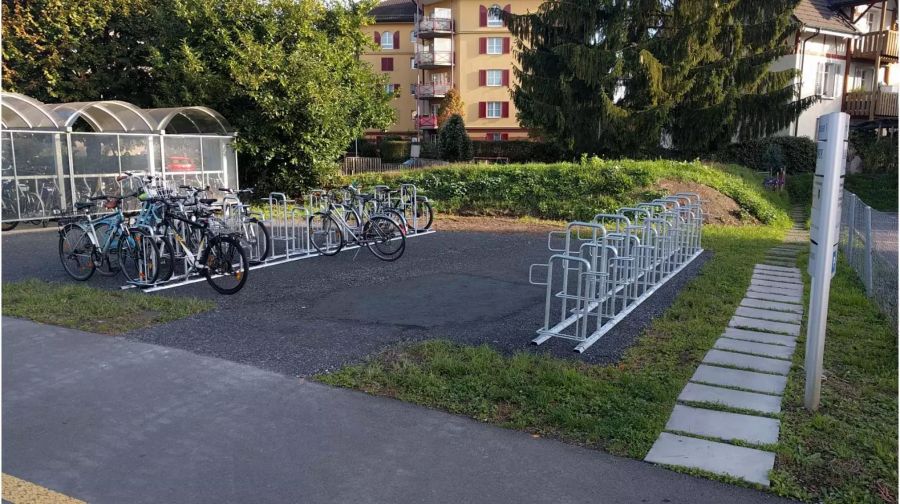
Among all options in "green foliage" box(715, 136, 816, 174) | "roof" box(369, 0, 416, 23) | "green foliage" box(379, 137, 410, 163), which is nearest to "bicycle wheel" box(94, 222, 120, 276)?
"green foliage" box(715, 136, 816, 174)

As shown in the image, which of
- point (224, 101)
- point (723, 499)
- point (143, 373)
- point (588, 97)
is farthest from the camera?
point (588, 97)

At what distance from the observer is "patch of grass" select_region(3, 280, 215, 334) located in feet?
21.5

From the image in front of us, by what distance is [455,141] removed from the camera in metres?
32.2

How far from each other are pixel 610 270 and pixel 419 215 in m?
8.68

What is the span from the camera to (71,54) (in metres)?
20.4

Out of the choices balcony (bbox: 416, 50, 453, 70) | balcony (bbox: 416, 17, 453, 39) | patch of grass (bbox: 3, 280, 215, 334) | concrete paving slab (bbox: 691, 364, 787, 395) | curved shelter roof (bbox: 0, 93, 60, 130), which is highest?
balcony (bbox: 416, 17, 453, 39)

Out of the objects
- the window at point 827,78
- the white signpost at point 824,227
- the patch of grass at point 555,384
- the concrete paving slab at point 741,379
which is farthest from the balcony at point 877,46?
the white signpost at point 824,227

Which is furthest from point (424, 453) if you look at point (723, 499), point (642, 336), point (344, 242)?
point (344, 242)

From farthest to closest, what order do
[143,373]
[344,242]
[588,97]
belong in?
[588,97] < [344,242] < [143,373]

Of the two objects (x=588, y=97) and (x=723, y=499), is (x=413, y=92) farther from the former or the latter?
(x=723, y=499)

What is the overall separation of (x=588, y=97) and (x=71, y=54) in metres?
16.5

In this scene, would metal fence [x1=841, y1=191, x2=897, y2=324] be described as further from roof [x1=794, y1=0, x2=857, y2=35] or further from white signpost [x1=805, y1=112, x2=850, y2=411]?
roof [x1=794, y1=0, x2=857, y2=35]

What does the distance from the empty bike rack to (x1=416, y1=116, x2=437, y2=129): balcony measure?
33348 millimetres

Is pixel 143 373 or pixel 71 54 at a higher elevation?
pixel 71 54
